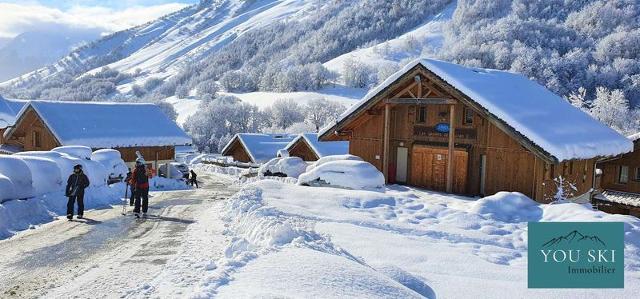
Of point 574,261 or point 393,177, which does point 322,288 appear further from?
point 393,177

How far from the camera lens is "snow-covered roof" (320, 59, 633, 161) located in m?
18.1

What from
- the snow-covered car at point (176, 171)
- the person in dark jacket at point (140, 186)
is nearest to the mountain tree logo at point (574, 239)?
the person in dark jacket at point (140, 186)

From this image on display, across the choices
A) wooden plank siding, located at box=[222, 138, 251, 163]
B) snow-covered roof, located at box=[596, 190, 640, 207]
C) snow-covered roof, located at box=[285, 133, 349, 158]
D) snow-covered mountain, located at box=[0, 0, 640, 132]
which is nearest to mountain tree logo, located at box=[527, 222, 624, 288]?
snow-covered roof, located at box=[596, 190, 640, 207]

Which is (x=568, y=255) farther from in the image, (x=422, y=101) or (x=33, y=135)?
(x=33, y=135)

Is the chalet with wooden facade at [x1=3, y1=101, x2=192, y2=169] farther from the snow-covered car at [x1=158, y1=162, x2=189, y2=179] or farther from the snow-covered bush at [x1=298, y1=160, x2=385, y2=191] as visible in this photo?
the snow-covered bush at [x1=298, y1=160, x2=385, y2=191]

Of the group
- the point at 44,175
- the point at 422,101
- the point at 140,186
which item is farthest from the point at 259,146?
the point at 140,186

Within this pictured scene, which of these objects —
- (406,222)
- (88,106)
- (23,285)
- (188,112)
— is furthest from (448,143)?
(188,112)

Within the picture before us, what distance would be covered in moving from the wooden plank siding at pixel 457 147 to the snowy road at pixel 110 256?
11.8 metres

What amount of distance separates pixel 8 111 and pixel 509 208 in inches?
1972

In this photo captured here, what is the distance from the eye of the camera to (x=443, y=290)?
29.7ft

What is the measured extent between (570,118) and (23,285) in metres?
21.1

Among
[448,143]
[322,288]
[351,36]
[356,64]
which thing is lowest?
[322,288]

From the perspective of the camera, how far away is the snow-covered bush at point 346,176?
19938 mm

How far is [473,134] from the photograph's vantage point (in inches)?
841
